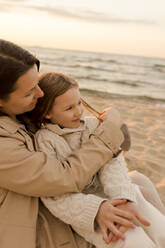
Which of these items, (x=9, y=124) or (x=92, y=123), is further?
(x=92, y=123)

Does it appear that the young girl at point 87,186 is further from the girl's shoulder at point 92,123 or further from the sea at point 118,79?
the sea at point 118,79

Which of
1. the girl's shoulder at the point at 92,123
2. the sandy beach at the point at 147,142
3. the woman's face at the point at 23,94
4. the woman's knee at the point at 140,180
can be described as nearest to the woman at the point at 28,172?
the woman's face at the point at 23,94

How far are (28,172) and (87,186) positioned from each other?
1.38 feet

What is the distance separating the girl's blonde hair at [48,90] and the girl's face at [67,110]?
0.09 feet

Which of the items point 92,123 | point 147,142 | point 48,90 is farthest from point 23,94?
point 147,142

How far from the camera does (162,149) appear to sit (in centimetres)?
466

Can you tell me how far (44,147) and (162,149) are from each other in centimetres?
323

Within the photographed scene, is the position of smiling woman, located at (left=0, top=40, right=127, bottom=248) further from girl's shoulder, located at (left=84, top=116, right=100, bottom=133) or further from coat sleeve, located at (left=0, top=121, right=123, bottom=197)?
girl's shoulder, located at (left=84, top=116, right=100, bottom=133)

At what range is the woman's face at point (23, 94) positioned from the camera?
1.63m

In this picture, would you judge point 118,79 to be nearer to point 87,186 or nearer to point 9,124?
A: point 87,186

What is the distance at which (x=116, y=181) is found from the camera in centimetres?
175

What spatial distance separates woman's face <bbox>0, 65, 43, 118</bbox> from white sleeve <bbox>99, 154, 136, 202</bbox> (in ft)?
1.90

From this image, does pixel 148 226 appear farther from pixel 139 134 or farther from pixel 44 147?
pixel 139 134

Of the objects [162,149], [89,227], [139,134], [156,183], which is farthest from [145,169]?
[89,227]
